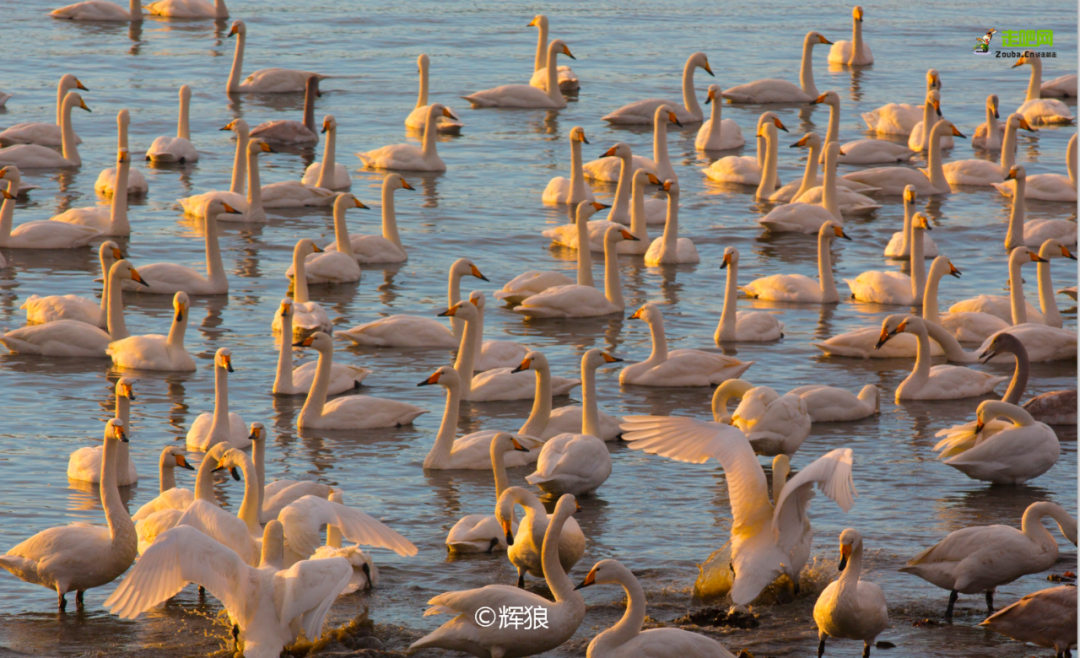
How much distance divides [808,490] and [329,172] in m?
13.5

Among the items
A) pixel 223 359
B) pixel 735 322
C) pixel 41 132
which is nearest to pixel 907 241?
pixel 735 322

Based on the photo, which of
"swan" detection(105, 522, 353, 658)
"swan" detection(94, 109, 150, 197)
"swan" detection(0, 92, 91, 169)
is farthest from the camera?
"swan" detection(0, 92, 91, 169)

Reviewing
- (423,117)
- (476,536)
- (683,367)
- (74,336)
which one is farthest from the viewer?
(423,117)

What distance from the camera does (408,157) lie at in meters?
23.3

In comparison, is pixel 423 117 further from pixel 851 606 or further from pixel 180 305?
A: pixel 851 606

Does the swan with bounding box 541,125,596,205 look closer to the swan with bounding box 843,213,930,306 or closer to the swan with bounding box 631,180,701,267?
the swan with bounding box 631,180,701,267

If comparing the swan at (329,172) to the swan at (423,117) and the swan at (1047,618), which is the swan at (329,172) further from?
the swan at (1047,618)

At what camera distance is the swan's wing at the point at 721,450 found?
9492 millimetres

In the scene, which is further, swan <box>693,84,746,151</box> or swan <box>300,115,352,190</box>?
swan <box>693,84,746,151</box>

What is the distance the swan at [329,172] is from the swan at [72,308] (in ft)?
20.7

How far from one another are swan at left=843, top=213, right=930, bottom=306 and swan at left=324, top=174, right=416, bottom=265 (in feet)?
17.5

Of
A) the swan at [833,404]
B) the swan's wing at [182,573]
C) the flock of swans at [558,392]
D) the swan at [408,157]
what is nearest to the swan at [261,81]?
the flock of swans at [558,392]

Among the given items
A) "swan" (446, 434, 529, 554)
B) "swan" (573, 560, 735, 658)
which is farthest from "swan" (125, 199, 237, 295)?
"swan" (573, 560, 735, 658)

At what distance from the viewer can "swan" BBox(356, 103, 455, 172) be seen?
23.3 meters
